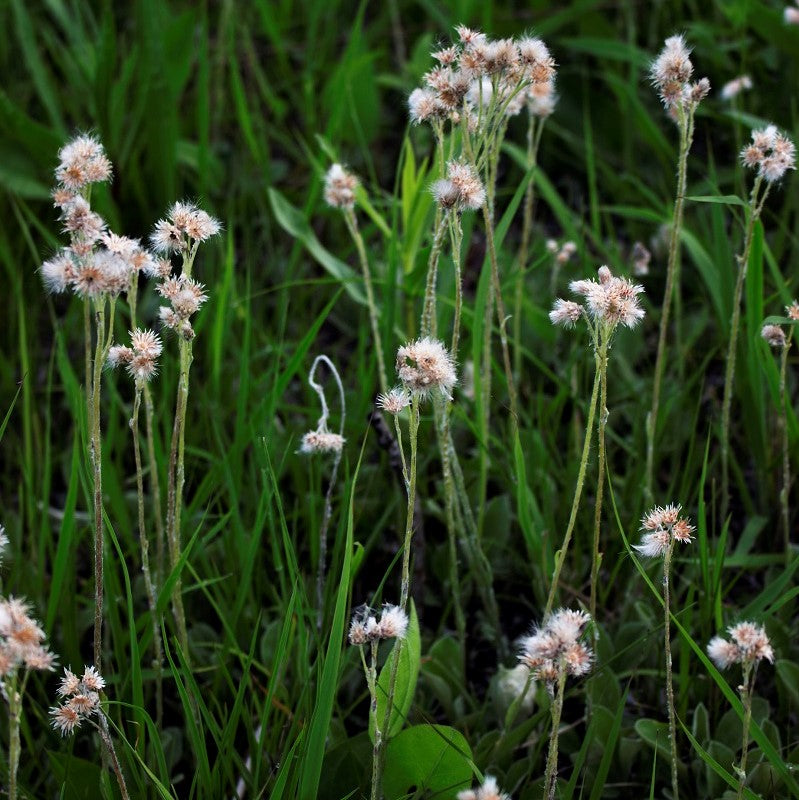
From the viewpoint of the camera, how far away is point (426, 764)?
159cm

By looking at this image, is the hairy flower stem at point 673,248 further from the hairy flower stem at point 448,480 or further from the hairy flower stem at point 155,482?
the hairy flower stem at point 155,482

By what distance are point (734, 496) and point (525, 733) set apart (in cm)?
97

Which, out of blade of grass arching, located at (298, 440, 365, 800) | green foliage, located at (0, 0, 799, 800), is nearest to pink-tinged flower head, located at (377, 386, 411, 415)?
blade of grass arching, located at (298, 440, 365, 800)

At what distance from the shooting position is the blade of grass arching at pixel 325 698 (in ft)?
4.70

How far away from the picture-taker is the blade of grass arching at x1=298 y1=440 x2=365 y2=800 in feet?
4.70

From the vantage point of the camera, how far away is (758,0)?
125 inches

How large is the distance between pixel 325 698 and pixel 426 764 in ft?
0.86

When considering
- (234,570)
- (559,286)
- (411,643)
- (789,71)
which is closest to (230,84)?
(559,286)

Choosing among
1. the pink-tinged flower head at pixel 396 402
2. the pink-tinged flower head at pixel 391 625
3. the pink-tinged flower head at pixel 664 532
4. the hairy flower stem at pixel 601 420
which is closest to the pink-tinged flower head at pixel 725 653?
the pink-tinged flower head at pixel 664 532

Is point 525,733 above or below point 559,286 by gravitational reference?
below

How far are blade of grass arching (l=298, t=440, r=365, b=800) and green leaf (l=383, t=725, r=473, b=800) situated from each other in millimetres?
166

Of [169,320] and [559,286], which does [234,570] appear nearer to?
[169,320]

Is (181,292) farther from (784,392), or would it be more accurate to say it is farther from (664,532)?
(784,392)

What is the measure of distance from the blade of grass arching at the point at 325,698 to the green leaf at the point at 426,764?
166 millimetres
